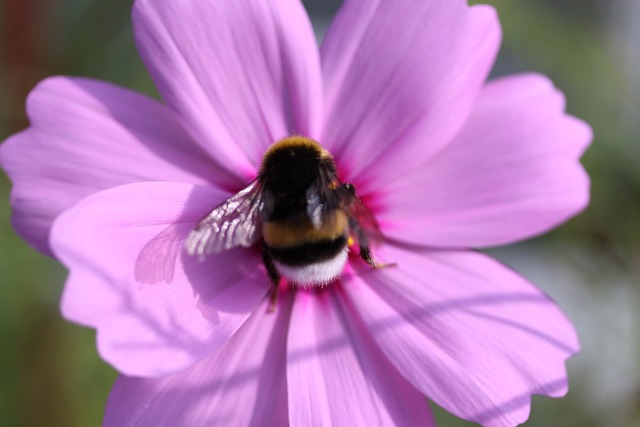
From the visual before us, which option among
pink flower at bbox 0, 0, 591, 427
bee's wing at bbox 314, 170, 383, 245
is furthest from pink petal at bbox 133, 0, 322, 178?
bee's wing at bbox 314, 170, 383, 245

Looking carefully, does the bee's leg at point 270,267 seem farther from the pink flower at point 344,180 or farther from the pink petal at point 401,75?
the pink petal at point 401,75

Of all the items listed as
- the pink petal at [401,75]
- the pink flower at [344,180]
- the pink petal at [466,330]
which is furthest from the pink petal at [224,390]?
the pink petal at [401,75]

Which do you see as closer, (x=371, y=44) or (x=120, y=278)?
(x=120, y=278)

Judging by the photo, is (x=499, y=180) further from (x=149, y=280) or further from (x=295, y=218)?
(x=149, y=280)

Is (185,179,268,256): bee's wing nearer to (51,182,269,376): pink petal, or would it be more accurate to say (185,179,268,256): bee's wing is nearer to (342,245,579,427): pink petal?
(51,182,269,376): pink petal

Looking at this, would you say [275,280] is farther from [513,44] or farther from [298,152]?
[513,44]

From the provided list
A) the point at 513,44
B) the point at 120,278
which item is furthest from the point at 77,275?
the point at 513,44

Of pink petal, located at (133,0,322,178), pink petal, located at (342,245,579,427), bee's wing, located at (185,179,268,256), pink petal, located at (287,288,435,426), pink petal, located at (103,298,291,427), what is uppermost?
pink petal, located at (133,0,322,178)
